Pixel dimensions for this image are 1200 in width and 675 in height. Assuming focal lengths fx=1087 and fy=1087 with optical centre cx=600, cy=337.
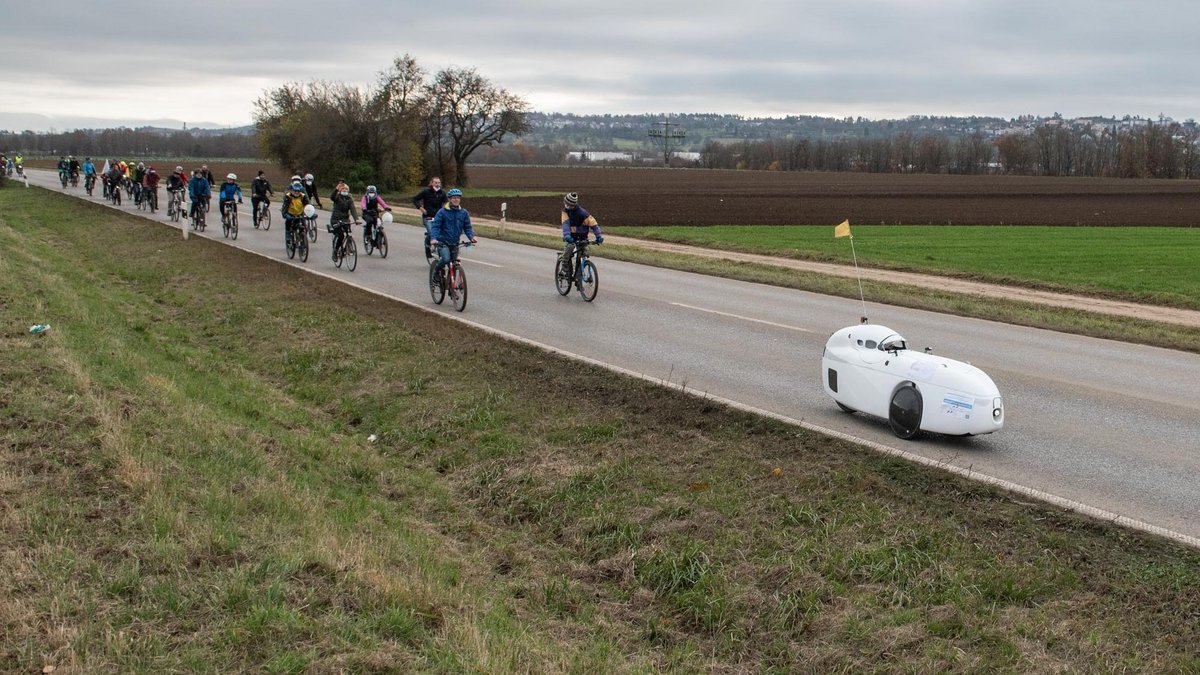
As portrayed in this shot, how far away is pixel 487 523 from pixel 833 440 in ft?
9.91

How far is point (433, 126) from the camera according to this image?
7562 cm

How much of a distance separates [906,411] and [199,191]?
27013 millimetres

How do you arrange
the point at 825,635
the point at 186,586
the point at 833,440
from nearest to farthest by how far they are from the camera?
the point at 186,586 < the point at 825,635 < the point at 833,440

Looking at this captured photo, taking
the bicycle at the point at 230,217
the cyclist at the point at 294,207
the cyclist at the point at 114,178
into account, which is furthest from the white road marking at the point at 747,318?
the cyclist at the point at 114,178

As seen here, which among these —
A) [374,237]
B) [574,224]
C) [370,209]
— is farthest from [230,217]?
[574,224]

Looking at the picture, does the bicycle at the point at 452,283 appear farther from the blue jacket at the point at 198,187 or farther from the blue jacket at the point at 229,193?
the blue jacket at the point at 198,187

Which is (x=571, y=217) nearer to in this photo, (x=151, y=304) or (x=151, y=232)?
(x=151, y=304)

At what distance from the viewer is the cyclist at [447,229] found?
58.0 feet

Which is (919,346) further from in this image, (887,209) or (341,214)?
(887,209)

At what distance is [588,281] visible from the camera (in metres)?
18.7

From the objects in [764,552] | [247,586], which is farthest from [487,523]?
[247,586]

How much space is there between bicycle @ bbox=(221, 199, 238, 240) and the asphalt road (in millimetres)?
7390

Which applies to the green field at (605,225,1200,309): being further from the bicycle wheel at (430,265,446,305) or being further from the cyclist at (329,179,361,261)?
the bicycle wheel at (430,265,446,305)

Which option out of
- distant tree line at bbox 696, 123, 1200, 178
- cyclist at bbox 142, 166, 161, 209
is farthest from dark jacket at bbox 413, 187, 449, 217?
distant tree line at bbox 696, 123, 1200, 178
